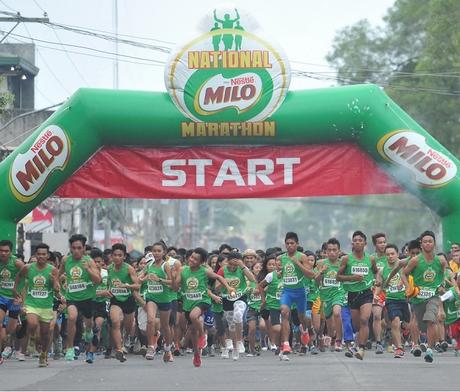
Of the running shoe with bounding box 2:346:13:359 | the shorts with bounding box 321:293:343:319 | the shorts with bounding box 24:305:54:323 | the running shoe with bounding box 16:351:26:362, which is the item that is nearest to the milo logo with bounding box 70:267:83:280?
the shorts with bounding box 24:305:54:323

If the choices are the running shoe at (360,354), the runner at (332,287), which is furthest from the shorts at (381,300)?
the running shoe at (360,354)

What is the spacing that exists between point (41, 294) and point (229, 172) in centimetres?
517

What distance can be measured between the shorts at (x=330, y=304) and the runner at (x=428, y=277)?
1943 millimetres

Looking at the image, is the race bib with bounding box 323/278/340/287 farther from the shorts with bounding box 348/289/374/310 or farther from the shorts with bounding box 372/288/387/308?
the shorts with bounding box 348/289/374/310

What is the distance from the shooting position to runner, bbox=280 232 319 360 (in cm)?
1938

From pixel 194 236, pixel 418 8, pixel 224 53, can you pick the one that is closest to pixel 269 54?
pixel 224 53

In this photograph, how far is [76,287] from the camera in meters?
19.2

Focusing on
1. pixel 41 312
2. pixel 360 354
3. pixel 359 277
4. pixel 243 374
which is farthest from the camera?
pixel 359 277

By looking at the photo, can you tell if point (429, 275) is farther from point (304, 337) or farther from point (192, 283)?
point (304, 337)

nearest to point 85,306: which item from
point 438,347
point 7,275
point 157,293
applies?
point 157,293

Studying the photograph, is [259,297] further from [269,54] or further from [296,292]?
[269,54]

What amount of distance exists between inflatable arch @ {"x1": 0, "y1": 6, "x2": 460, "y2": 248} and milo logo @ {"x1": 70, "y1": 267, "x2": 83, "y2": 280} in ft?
9.32

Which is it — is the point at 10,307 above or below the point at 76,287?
below

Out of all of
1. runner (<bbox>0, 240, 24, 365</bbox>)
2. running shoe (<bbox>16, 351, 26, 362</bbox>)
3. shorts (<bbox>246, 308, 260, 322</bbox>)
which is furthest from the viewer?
shorts (<bbox>246, 308, 260, 322</bbox>)
